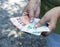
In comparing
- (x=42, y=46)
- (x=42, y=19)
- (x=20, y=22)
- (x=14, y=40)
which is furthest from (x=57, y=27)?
(x=14, y=40)

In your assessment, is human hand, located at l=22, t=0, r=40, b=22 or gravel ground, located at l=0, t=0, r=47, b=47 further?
gravel ground, located at l=0, t=0, r=47, b=47

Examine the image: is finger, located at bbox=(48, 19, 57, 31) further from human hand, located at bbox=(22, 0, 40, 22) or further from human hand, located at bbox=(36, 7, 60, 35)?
human hand, located at bbox=(22, 0, 40, 22)

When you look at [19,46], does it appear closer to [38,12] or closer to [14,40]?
[14,40]

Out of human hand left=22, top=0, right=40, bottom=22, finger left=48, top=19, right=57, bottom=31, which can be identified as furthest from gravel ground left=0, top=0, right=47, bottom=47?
finger left=48, top=19, right=57, bottom=31

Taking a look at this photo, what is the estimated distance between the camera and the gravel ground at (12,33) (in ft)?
6.25

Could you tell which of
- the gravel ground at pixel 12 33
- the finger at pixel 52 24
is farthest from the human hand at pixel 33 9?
the gravel ground at pixel 12 33

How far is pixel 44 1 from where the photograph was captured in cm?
100

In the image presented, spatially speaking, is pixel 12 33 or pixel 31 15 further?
pixel 12 33

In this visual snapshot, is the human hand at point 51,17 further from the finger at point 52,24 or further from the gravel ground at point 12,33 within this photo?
the gravel ground at point 12,33

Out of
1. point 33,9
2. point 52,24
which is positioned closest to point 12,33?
point 33,9

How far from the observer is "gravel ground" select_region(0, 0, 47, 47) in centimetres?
190

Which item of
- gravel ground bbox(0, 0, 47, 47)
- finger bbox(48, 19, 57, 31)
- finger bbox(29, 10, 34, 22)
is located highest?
finger bbox(29, 10, 34, 22)

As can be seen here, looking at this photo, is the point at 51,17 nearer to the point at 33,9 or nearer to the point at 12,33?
the point at 33,9

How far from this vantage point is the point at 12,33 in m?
2.11
